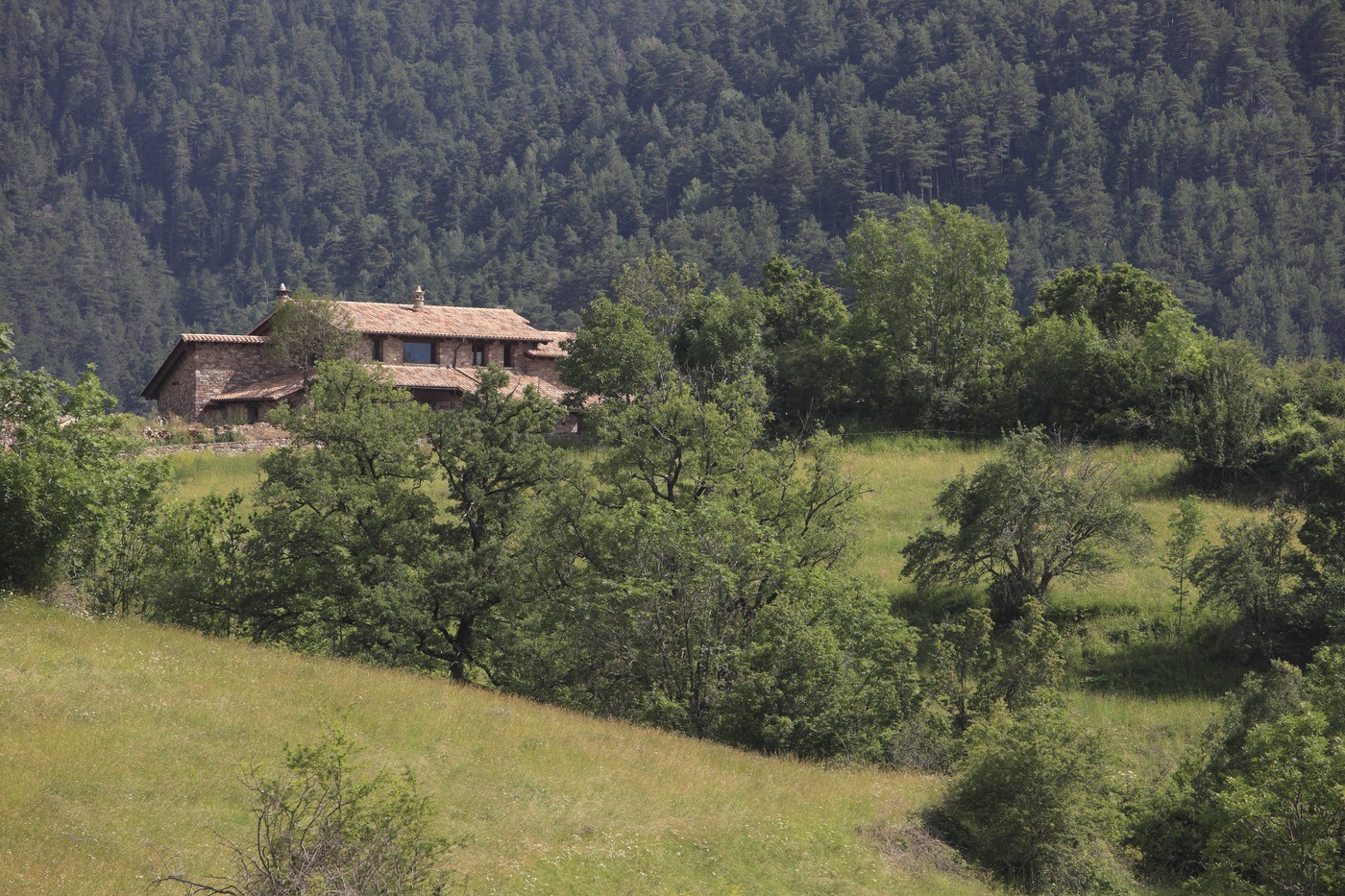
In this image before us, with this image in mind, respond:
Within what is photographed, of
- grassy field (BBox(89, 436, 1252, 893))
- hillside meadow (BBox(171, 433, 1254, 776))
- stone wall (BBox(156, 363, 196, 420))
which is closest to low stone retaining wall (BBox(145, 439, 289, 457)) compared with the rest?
hillside meadow (BBox(171, 433, 1254, 776))

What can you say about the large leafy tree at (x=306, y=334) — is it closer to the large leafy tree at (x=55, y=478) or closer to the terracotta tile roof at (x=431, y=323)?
the terracotta tile roof at (x=431, y=323)

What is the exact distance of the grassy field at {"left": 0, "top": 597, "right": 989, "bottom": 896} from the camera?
19406 mm

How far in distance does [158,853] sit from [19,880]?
6.90ft

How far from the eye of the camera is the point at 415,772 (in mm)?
23094

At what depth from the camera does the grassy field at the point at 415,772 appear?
764 inches

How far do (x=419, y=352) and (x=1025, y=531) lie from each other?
3684cm

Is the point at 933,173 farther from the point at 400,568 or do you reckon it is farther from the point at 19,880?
the point at 19,880

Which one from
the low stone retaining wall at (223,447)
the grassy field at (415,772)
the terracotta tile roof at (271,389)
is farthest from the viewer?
the terracotta tile roof at (271,389)

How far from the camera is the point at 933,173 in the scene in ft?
575

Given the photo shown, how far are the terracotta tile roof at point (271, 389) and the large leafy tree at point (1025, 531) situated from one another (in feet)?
98.1

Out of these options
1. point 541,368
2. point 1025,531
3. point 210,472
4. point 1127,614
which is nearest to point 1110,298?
point 1025,531

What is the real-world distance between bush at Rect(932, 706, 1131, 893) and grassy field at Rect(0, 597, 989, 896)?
1305 millimetres

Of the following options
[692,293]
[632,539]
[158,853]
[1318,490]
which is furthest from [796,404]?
[158,853]

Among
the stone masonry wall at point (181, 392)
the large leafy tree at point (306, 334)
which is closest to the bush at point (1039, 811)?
the large leafy tree at point (306, 334)
